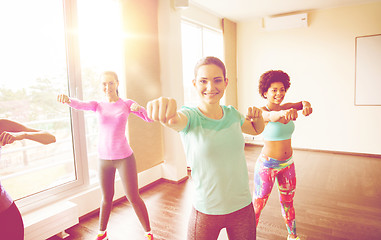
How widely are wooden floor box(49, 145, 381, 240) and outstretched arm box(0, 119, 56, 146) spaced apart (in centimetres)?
139

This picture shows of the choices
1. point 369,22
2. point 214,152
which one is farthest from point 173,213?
point 369,22

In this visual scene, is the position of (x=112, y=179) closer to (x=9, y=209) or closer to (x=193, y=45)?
(x=9, y=209)

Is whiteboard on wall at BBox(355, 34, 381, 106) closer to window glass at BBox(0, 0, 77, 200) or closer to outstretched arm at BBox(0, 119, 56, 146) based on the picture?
window glass at BBox(0, 0, 77, 200)

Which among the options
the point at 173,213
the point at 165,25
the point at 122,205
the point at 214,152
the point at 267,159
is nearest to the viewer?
the point at 214,152

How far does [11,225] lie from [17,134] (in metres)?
0.42

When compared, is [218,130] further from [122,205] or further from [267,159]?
[122,205]

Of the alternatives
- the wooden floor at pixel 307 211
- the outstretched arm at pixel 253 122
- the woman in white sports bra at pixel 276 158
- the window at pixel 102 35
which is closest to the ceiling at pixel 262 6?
the window at pixel 102 35

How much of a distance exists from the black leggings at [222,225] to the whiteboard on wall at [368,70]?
16.0ft

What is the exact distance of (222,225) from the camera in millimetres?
1092

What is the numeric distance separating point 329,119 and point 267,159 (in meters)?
4.01

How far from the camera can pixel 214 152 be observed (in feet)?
3.37

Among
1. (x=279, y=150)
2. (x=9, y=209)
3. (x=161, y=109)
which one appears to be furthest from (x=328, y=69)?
(x=9, y=209)

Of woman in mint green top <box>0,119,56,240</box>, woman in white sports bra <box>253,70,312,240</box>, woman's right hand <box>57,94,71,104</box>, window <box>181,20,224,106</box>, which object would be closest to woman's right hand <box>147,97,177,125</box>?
woman in mint green top <box>0,119,56,240</box>

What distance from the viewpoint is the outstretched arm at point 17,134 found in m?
1.17
